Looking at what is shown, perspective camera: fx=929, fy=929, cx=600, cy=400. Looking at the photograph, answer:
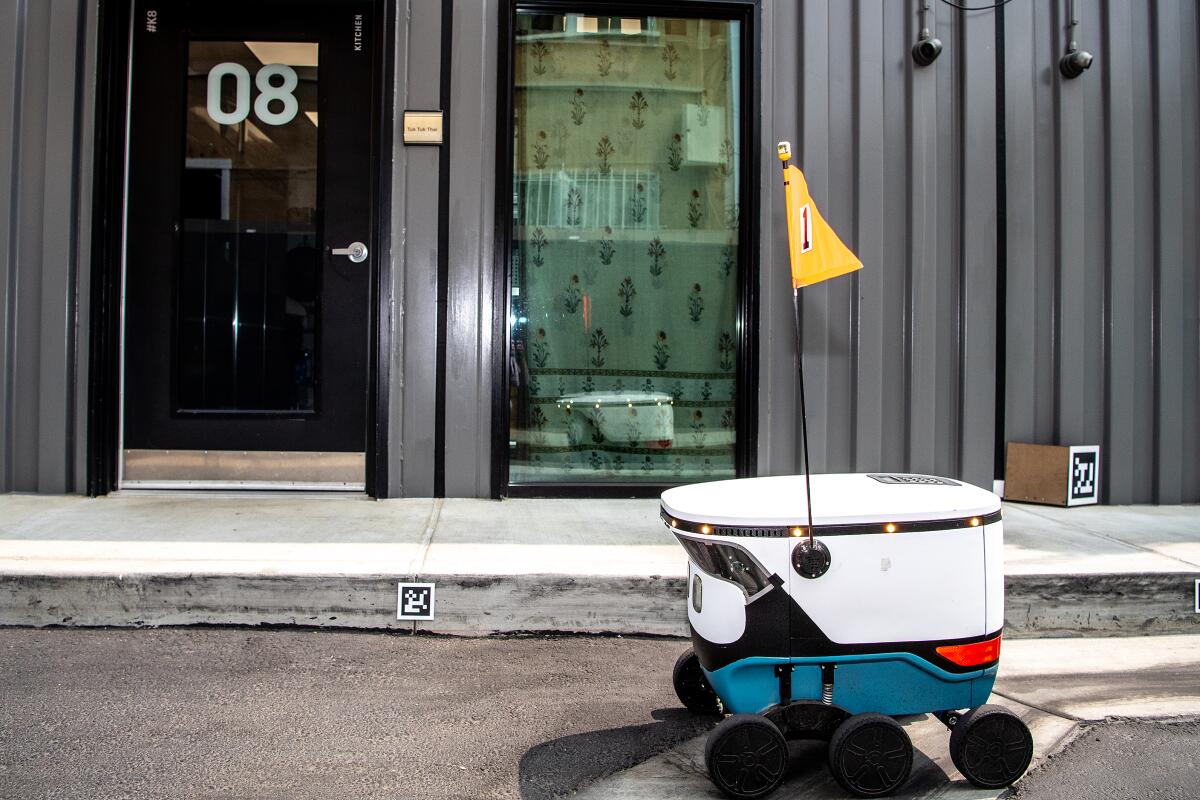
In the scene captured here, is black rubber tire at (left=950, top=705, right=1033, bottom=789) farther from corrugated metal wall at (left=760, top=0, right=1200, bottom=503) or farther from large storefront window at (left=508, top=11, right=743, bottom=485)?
large storefront window at (left=508, top=11, right=743, bottom=485)

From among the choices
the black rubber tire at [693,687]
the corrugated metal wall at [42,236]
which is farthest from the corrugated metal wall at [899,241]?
the black rubber tire at [693,687]

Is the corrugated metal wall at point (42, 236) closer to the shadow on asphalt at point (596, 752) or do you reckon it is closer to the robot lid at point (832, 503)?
the shadow on asphalt at point (596, 752)

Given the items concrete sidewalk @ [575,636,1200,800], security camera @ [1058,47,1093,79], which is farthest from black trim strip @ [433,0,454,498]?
security camera @ [1058,47,1093,79]

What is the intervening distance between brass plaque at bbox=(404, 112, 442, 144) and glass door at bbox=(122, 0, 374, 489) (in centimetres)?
36

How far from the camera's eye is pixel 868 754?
2.26m

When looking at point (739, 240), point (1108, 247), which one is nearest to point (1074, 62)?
point (1108, 247)

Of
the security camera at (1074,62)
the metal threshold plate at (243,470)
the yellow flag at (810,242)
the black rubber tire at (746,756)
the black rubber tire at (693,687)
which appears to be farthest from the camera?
the security camera at (1074,62)

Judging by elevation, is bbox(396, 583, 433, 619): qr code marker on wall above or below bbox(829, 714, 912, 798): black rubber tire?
above

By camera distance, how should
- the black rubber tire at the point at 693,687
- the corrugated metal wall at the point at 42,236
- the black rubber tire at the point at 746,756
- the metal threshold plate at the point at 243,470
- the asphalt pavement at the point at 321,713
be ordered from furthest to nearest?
the metal threshold plate at the point at 243,470 → the corrugated metal wall at the point at 42,236 → the black rubber tire at the point at 693,687 → the asphalt pavement at the point at 321,713 → the black rubber tire at the point at 746,756

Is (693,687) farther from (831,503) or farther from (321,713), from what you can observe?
(321,713)

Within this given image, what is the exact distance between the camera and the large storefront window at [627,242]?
5.35 metres

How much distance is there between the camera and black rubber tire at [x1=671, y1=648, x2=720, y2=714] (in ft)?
9.25

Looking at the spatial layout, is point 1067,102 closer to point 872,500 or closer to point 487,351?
point 487,351

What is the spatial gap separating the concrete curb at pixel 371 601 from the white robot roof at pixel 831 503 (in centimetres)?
124
